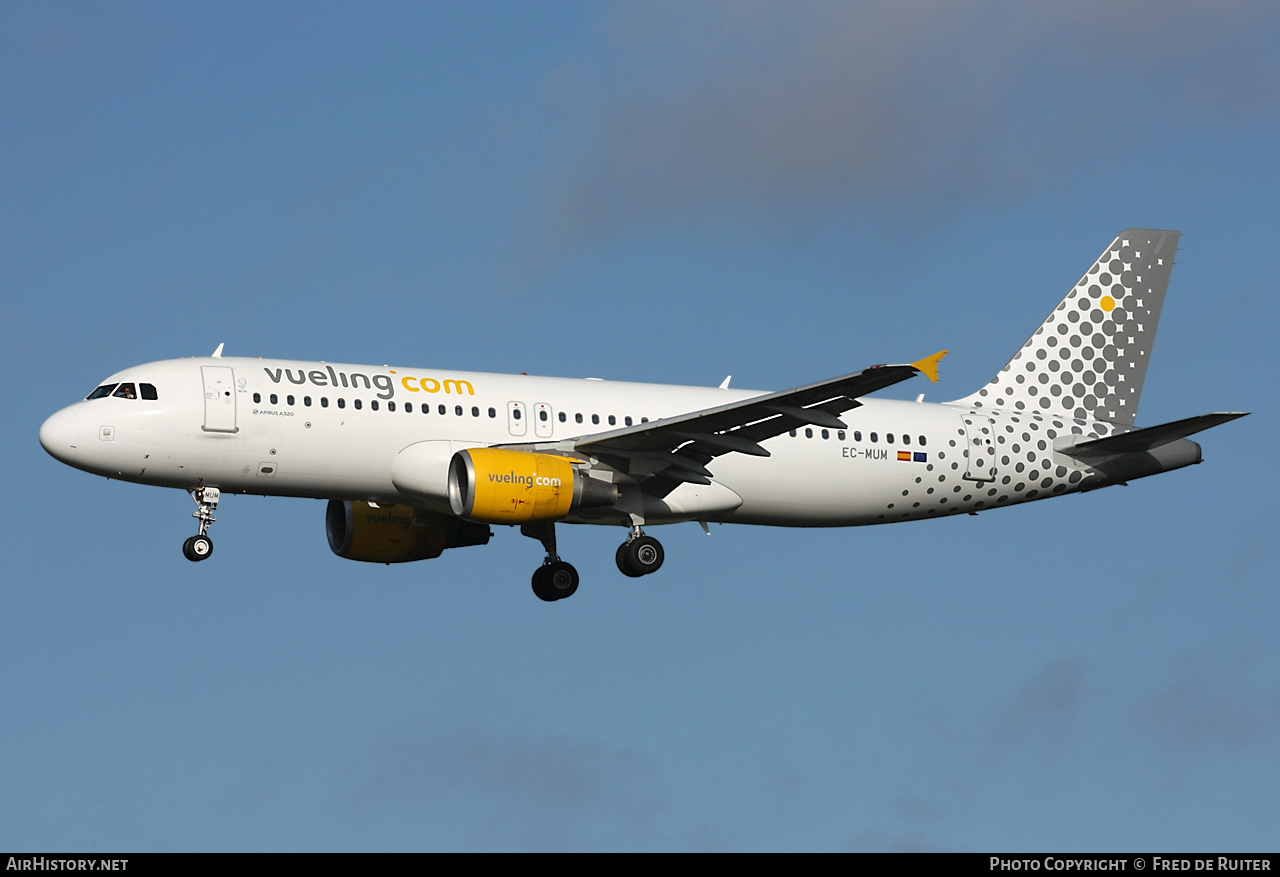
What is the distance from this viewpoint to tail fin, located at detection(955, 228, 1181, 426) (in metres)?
49.6

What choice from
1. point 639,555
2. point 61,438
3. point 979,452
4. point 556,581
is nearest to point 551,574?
point 556,581

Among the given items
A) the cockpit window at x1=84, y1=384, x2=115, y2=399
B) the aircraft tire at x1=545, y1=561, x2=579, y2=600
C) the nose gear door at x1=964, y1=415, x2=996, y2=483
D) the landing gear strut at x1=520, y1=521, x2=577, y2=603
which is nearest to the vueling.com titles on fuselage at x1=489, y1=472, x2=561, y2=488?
the landing gear strut at x1=520, y1=521, x2=577, y2=603

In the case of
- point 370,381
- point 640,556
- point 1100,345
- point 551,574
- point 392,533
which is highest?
point 1100,345

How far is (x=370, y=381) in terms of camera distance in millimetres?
42000

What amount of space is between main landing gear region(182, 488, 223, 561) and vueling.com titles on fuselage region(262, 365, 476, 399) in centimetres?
279

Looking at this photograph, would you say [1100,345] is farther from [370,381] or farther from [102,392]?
[102,392]

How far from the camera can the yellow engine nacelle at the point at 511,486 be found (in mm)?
40812

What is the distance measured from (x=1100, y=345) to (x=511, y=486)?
18.0m

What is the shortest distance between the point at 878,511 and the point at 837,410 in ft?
25.3

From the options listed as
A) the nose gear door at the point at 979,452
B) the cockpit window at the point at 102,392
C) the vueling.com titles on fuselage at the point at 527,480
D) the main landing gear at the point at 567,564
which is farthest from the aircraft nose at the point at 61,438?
the nose gear door at the point at 979,452

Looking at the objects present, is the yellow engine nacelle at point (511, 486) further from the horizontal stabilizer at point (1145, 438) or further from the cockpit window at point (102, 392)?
the horizontal stabilizer at point (1145, 438)

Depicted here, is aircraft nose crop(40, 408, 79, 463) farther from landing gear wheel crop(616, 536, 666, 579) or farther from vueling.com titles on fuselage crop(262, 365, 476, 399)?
landing gear wheel crop(616, 536, 666, 579)

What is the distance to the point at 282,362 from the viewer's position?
138ft
